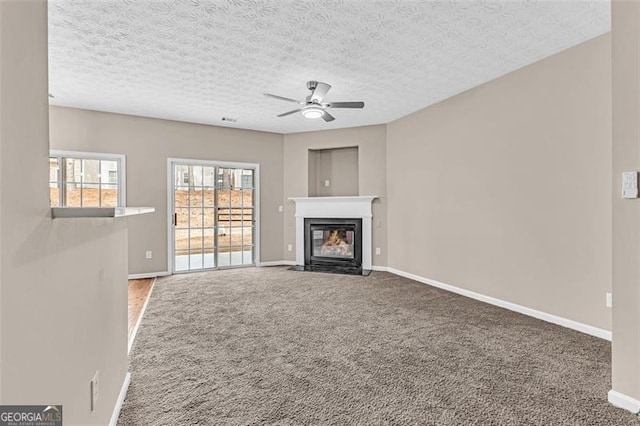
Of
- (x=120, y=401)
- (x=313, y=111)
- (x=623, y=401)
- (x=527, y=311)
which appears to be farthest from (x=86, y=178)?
(x=623, y=401)

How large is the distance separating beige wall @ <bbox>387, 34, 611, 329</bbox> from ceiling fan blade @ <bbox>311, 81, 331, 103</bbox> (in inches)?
79.0

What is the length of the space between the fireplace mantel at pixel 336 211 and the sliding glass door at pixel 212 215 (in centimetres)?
92

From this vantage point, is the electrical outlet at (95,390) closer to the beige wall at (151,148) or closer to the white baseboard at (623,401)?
the white baseboard at (623,401)

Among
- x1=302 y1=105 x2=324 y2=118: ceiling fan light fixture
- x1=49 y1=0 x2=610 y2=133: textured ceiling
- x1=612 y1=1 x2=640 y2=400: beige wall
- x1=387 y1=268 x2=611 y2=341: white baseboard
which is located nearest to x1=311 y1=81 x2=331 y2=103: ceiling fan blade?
x1=302 y1=105 x2=324 y2=118: ceiling fan light fixture

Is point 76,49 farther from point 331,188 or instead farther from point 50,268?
point 331,188

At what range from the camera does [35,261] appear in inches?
35.4

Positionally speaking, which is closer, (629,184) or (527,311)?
(629,184)

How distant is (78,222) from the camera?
125cm

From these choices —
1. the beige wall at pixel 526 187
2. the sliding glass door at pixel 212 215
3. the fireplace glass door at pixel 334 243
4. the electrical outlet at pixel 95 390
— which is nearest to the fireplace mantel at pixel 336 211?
the fireplace glass door at pixel 334 243

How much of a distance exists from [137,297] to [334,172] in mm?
4193

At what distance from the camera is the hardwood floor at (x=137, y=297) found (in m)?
3.47

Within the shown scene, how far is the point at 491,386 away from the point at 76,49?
458 cm

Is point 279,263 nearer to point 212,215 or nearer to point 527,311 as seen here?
point 212,215

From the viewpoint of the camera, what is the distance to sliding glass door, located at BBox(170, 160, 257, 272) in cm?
601
